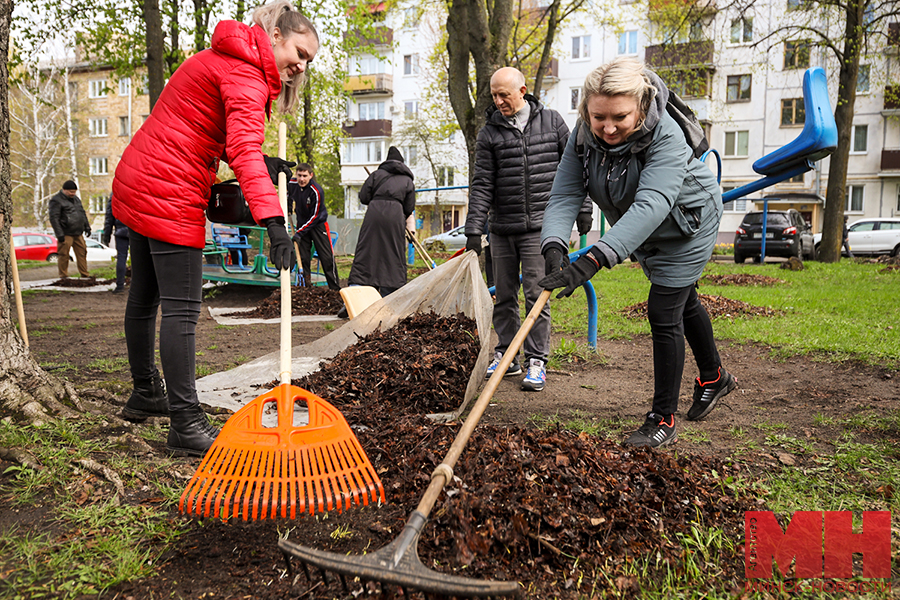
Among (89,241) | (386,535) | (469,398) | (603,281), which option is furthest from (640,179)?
(89,241)

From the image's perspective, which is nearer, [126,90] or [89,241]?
[89,241]

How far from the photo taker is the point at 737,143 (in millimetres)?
30078

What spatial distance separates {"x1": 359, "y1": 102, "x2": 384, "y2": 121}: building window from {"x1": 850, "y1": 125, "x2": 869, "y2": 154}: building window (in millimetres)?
24309

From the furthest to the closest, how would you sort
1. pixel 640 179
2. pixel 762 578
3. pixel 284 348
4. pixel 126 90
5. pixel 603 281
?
pixel 126 90
pixel 603 281
pixel 640 179
pixel 284 348
pixel 762 578

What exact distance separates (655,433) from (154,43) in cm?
956

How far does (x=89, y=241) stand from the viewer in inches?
909

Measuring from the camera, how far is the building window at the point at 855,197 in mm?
29531

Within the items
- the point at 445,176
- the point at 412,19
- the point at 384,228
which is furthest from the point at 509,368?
the point at 445,176

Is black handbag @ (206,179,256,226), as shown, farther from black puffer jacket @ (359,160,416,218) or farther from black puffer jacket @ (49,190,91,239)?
black puffer jacket @ (49,190,91,239)

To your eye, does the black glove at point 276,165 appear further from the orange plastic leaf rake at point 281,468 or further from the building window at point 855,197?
the building window at point 855,197

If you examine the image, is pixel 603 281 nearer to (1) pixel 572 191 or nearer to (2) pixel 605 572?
(1) pixel 572 191

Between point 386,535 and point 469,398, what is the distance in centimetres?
125

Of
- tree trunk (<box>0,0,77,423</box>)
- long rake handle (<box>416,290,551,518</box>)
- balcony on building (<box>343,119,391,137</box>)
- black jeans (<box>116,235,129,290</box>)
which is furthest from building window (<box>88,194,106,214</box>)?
long rake handle (<box>416,290,551,518</box>)

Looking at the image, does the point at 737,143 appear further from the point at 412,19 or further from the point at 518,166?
the point at 518,166
